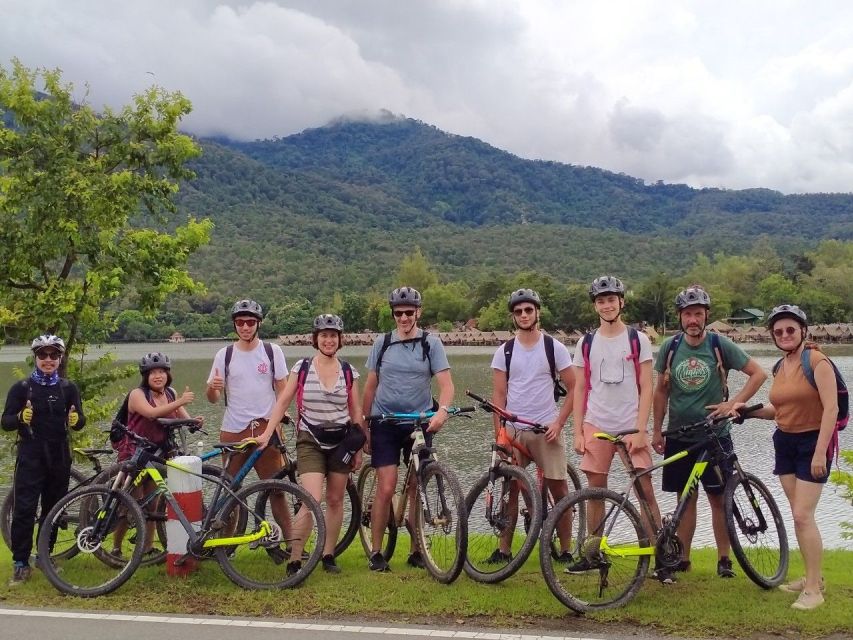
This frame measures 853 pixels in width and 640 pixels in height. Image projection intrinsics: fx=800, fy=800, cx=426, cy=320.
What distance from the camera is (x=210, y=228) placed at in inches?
490

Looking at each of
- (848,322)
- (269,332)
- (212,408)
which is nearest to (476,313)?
(269,332)

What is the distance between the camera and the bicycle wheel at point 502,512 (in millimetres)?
5992

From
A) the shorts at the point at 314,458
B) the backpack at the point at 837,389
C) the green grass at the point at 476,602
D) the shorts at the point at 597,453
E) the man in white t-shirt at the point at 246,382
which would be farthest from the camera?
the man in white t-shirt at the point at 246,382

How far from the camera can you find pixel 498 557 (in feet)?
21.2

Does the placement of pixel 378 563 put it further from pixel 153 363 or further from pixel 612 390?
pixel 153 363

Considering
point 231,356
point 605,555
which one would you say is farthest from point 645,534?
point 231,356

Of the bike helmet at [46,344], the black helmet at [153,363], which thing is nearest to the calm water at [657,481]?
the black helmet at [153,363]

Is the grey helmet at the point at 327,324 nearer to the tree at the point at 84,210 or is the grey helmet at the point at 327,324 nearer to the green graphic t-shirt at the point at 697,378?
the green graphic t-shirt at the point at 697,378

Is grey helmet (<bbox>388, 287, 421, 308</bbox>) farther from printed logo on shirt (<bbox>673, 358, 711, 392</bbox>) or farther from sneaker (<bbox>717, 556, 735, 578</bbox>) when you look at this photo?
sneaker (<bbox>717, 556, 735, 578</bbox>)

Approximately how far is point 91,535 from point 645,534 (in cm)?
431

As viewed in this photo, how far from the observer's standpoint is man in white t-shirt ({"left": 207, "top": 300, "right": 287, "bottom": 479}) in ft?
22.9

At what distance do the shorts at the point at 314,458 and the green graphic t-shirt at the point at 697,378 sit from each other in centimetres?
272

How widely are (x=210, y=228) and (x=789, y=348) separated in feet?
29.9

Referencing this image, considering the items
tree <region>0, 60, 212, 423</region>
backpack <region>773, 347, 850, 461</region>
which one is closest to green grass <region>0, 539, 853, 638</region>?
backpack <region>773, 347, 850, 461</region>
